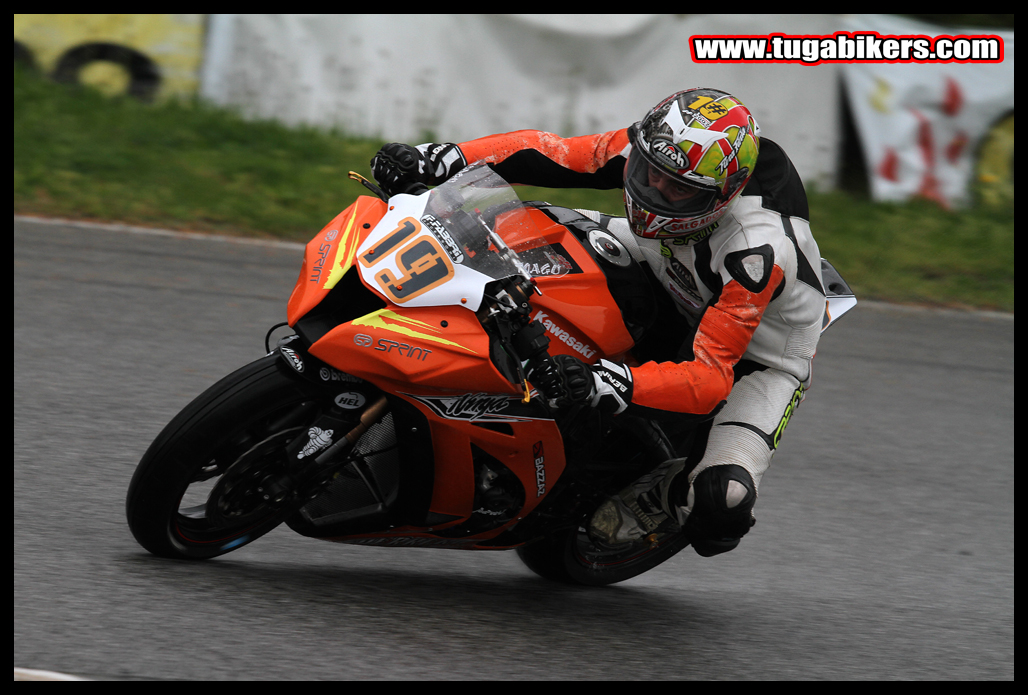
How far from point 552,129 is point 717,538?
6.04 metres

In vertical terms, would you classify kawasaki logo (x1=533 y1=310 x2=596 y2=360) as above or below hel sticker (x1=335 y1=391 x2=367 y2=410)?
above

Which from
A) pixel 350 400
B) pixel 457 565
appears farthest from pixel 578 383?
pixel 457 565

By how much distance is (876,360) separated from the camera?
21.3 ft

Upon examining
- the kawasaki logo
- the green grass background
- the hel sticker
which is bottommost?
the green grass background

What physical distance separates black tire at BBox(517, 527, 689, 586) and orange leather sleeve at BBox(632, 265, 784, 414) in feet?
2.67

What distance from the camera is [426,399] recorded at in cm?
296

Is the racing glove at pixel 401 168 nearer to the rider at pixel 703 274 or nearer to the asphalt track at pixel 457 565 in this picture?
the rider at pixel 703 274

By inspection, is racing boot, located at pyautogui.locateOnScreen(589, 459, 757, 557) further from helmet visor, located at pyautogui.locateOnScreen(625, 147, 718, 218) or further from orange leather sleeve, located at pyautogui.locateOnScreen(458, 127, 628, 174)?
orange leather sleeve, located at pyautogui.locateOnScreen(458, 127, 628, 174)

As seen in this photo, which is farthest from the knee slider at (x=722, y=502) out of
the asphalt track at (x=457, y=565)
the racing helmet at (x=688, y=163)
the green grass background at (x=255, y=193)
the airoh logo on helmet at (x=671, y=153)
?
the green grass background at (x=255, y=193)

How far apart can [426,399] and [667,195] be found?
89cm

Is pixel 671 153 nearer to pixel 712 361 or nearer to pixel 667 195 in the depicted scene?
pixel 667 195

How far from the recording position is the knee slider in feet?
10.6

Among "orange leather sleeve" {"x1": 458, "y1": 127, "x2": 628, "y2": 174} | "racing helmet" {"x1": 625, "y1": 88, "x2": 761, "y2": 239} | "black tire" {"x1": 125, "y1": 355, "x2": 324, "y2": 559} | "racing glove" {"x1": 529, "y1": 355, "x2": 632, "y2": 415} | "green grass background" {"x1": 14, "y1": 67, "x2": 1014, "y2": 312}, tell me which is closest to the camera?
"racing glove" {"x1": 529, "y1": 355, "x2": 632, "y2": 415}

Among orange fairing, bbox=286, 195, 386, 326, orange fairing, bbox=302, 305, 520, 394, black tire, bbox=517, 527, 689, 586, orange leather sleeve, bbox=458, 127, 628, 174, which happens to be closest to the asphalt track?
black tire, bbox=517, 527, 689, 586
